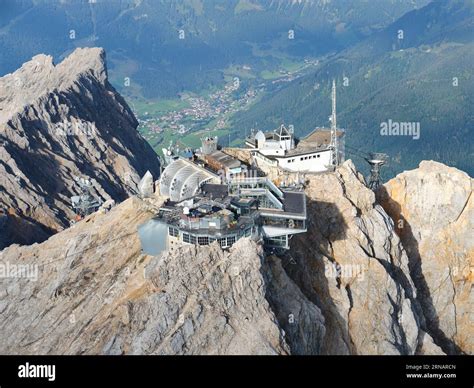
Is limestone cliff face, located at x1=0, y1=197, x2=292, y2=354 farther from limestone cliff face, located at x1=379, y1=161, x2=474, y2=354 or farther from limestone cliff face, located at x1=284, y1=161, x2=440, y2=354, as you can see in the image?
limestone cliff face, located at x1=379, y1=161, x2=474, y2=354

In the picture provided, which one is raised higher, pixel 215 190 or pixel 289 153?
pixel 289 153

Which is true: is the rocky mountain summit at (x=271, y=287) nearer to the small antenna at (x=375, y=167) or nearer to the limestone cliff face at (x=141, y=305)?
the limestone cliff face at (x=141, y=305)

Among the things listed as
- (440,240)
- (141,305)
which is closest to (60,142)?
(440,240)

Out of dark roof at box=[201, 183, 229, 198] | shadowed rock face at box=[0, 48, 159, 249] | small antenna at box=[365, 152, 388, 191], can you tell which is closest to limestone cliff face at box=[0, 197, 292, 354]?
dark roof at box=[201, 183, 229, 198]

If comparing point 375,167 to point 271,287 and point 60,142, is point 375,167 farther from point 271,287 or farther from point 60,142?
point 60,142

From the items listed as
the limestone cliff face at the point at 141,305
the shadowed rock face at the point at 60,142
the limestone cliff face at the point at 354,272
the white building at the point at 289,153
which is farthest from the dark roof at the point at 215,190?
the shadowed rock face at the point at 60,142

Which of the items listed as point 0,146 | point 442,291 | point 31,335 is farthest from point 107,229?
point 0,146
